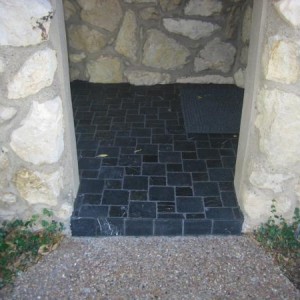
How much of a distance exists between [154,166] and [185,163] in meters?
0.22

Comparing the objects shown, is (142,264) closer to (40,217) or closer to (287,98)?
(40,217)

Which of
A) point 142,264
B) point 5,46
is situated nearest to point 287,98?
point 142,264

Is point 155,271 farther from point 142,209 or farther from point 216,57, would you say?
point 216,57

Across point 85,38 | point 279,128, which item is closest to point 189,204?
point 279,128

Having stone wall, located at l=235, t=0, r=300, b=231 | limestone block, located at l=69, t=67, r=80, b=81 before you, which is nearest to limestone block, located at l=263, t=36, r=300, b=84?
stone wall, located at l=235, t=0, r=300, b=231

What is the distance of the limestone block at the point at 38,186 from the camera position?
7.65ft

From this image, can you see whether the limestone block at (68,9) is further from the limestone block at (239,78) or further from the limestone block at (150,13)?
the limestone block at (239,78)

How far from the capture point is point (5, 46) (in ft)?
6.45

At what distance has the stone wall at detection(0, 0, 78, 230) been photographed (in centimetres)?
196

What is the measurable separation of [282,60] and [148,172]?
4.09 feet

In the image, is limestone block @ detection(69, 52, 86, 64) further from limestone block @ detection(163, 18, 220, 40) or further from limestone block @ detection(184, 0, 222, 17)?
limestone block @ detection(184, 0, 222, 17)

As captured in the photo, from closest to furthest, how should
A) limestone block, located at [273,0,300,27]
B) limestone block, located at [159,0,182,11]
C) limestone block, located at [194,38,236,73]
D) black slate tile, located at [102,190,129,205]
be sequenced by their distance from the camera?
limestone block, located at [273,0,300,27]
black slate tile, located at [102,190,129,205]
limestone block, located at [159,0,182,11]
limestone block, located at [194,38,236,73]

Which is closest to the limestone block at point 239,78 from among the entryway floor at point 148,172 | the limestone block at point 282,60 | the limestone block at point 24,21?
the entryway floor at point 148,172

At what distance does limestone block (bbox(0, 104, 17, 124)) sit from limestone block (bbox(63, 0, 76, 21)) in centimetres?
208
